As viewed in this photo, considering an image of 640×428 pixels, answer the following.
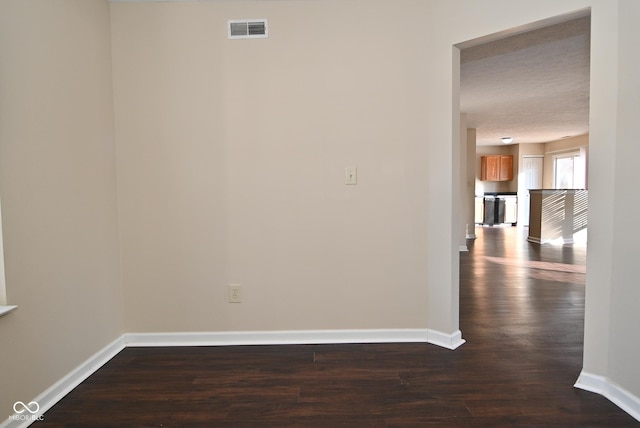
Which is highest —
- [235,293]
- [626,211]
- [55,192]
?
[55,192]

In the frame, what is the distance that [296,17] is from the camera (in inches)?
90.4

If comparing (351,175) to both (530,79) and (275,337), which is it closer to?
(275,337)

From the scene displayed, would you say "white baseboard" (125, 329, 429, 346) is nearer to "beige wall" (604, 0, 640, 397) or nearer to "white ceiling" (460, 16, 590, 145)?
"beige wall" (604, 0, 640, 397)

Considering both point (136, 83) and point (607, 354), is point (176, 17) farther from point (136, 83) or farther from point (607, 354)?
point (607, 354)

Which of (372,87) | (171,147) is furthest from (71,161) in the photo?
(372,87)

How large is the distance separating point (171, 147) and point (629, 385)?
299 centimetres

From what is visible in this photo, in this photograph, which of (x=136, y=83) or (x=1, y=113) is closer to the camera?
(x=1, y=113)

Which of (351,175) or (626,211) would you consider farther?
(351,175)

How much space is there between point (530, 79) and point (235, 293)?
433cm

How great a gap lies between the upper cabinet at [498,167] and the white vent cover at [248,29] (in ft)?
32.1

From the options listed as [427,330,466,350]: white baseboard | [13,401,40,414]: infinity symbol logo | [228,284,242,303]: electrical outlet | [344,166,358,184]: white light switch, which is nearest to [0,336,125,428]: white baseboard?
[13,401,40,414]: infinity symbol logo

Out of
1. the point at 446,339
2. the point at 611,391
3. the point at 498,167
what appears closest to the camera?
the point at 611,391

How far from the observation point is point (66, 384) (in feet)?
6.04

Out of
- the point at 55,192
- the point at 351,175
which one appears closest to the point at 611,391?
the point at 351,175
